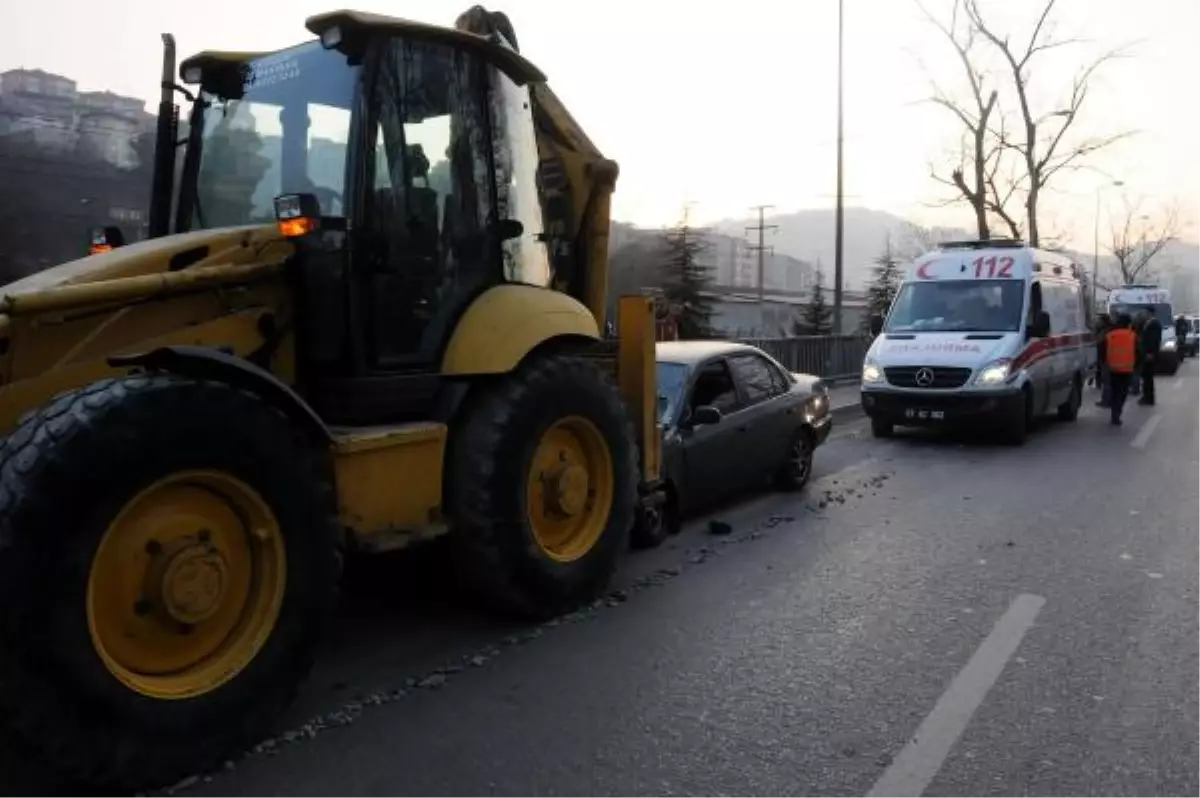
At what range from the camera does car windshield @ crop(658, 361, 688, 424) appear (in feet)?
25.9

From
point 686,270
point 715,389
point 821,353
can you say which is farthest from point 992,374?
point 686,270

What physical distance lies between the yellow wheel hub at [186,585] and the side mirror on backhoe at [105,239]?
2.09m

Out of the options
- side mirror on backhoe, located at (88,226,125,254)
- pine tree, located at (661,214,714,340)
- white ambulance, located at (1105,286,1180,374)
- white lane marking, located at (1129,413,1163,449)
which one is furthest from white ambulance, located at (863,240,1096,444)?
white ambulance, located at (1105,286,1180,374)

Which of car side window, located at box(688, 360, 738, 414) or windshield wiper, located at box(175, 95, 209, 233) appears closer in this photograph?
windshield wiper, located at box(175, 95, 209, 233)

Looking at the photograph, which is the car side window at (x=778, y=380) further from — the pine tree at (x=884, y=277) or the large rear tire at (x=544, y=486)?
the pine tree at (x=884, y=277)

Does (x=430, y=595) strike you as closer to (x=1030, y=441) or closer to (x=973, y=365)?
(x=973, y=365)

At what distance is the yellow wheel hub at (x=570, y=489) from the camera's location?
5.41m

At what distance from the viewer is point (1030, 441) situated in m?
14.0

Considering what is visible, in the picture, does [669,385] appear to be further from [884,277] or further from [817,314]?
[884,277]

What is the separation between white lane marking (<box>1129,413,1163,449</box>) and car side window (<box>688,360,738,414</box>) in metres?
7.57

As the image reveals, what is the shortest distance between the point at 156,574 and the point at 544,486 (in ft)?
7.44

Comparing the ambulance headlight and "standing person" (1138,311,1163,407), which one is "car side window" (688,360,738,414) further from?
"standing person" (1138,311,1163,407)

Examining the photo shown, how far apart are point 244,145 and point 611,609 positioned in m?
3.16

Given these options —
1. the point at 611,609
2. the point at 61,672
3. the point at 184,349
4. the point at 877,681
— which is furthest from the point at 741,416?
the point at 61,672
